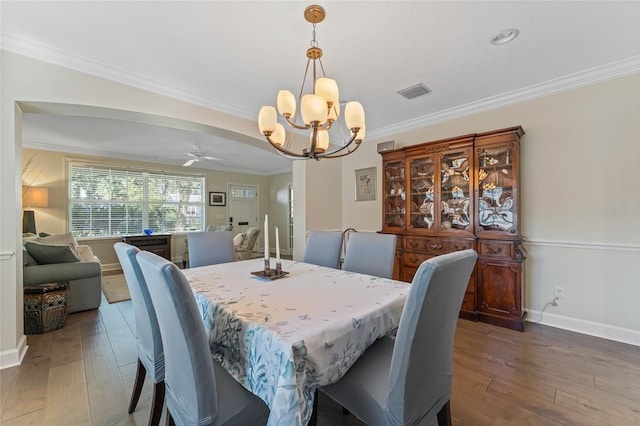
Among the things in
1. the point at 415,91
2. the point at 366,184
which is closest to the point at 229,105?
the point at 415,91

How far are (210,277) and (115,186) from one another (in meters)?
5.17

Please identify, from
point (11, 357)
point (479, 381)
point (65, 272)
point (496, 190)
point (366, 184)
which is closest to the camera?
point (479, 381)

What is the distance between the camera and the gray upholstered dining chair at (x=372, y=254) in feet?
7.16

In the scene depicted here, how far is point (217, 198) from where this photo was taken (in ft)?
23.1

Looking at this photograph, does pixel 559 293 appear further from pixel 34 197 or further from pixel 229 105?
pixel 34 197

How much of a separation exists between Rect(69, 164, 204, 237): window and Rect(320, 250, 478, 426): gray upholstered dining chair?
615 cm

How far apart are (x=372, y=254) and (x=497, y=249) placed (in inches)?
60.3

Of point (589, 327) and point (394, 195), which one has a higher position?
point (394, 195)

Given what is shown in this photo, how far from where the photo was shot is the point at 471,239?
2977 millimetres

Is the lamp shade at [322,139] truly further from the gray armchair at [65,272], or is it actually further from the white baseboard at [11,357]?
the gray armchair at [65,272]

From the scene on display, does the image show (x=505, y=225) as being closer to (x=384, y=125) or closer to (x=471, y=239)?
(x=471, y=239)

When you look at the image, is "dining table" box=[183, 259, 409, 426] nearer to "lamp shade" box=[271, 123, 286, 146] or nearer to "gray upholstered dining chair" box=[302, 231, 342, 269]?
"gray upholstered dining chair" box=[302, 231, 342, 269]

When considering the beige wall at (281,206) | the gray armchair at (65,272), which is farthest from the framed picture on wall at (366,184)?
the gray armchair at (65,272)

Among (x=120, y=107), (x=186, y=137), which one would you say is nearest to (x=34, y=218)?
(x=186, y=137)
